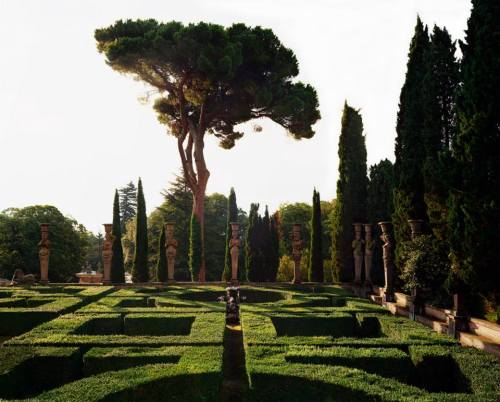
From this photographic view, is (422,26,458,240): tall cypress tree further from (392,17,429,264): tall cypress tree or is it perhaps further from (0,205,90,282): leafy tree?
(0,205,90,282): leafy tree

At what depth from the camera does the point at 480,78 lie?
1012 centimetres

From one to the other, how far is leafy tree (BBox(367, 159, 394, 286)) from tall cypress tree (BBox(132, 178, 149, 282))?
12782 millimetres

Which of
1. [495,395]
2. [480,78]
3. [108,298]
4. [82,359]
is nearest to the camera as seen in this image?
[495,395]

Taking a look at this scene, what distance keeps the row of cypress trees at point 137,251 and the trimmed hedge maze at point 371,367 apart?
16299 millimetres

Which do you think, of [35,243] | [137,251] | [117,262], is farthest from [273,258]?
[35,243]

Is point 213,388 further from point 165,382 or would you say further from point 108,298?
point 108,298

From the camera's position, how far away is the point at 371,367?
8.05 m

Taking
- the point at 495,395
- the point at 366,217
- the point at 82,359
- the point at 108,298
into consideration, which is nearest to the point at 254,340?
the point at 82,359

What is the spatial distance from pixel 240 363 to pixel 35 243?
1054 inches

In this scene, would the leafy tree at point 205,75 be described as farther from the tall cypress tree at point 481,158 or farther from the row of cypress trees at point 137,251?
the tall cypress tree at point 481,158

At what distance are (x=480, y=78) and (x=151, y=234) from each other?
107 feet

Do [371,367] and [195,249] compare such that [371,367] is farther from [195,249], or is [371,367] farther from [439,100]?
[195,249]

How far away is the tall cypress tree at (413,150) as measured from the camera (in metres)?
15.7

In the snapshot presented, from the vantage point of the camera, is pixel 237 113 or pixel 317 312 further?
pixel 237 113
